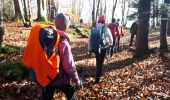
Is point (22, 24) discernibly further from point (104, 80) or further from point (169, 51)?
point (104, 80)

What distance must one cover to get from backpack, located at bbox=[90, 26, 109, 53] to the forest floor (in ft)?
3.98

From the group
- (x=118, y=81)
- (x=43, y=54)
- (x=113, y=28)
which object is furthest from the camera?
(x=113, y=28)

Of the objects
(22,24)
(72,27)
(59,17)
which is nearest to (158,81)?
(59,17)

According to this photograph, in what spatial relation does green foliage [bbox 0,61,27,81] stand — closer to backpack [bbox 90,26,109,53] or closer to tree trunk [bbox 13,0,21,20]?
backpack [bbox 90,26,109,53]

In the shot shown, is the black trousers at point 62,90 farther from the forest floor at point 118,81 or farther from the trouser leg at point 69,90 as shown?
the forest floor at point 118,81

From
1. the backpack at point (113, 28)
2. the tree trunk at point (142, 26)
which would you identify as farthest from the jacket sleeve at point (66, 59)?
the backpack at point (113, 28)

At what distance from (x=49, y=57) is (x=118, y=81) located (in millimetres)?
6297

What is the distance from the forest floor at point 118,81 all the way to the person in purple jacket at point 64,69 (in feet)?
9.81

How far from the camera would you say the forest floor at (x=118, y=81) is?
9.05 m

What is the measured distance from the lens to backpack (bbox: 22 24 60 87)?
5.30 m

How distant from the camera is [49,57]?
5.39 m

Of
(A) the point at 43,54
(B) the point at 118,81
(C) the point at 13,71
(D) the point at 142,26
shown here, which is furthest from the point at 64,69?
(D) the point at 142,26

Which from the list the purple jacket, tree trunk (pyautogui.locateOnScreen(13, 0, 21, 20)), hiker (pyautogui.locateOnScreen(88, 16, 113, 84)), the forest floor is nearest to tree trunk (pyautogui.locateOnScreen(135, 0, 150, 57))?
the forest floor

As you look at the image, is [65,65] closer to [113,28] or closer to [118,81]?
[118,81]
